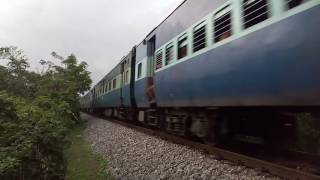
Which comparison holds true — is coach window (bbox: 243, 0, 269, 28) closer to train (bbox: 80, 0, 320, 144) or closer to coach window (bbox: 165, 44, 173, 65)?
train (bbox: 80, 0, 320, 144)

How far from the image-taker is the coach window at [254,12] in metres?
6.54

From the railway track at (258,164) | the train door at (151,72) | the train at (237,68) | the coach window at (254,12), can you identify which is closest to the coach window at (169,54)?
the train at (237,68)

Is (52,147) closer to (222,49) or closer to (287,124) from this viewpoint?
(222,49)

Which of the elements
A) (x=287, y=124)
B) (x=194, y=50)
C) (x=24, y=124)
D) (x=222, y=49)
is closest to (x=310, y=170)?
(x=287, y=124)

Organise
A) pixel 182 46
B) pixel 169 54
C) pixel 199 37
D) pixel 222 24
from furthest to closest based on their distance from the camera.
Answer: pixel 169 54 < pixel 182 46 < pixel 199 37 < pixel 222 24

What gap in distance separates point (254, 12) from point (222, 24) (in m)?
1.30

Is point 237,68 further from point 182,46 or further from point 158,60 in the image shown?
point 158,60

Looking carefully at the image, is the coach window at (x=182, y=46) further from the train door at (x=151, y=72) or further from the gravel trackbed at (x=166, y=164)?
the train door at (x=151, y=72)

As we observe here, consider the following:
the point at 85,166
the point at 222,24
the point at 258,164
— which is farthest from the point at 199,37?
the point at 85,166

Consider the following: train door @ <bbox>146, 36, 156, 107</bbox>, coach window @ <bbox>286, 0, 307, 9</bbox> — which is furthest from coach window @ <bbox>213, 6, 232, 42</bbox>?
train door @ <bbox>146, 36, 156, 107</bbox>

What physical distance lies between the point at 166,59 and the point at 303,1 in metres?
6.93

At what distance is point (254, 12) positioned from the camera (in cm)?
689

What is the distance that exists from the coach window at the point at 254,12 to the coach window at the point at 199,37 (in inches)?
73.8

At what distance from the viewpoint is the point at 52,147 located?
7289mm
